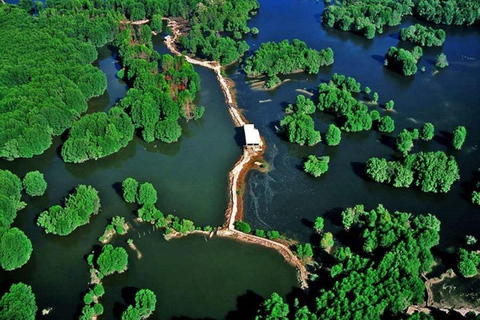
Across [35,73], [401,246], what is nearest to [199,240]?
[401,246]

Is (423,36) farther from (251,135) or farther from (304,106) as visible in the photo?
(251,135)

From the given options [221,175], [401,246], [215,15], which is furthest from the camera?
[215,15]

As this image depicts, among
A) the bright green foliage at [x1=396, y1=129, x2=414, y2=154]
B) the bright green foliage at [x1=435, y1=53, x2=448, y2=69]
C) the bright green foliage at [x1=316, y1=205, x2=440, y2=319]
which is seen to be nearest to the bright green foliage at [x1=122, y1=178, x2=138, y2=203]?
the bright green foliage at [x1=316, y1=205, x2=440, y2=319]

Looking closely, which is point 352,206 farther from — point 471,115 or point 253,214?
point 471,115

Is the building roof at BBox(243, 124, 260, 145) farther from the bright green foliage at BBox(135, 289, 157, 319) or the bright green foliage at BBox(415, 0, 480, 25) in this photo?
the bright green foliage at BBox(415, 0, 480, 25)

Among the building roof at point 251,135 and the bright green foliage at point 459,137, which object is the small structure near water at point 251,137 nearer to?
the building roof at point 251,135
